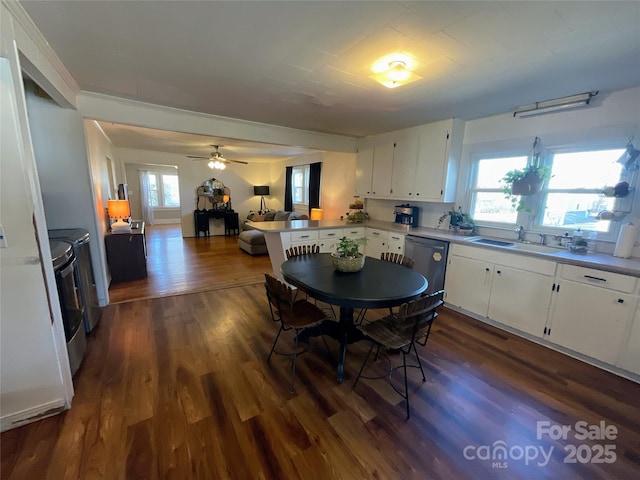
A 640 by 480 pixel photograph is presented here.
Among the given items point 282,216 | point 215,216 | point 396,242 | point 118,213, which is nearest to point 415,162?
point 396,242

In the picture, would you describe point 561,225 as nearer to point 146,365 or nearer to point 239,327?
point 239,327

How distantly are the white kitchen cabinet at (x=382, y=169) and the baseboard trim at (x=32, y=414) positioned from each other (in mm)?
4221

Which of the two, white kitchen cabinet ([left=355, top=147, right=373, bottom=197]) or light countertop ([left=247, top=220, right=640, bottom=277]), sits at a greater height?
white kitchen cabinet ([left=355, top=147, right=373, bottom=197])

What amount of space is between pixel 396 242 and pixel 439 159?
1276 millimetres

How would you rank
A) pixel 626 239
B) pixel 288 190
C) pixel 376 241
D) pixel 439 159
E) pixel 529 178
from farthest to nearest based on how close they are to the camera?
pixel 288 190, pixel 376 241, pixel 439 159, pixel 529 178, pixel 626 239

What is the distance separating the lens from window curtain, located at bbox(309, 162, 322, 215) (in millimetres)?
6361

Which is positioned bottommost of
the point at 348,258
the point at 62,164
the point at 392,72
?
the point at 348,258

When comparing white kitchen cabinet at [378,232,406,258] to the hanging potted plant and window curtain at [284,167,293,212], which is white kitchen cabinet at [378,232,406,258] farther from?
window curtain at [284,167,293,212]

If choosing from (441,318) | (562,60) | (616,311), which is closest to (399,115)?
(562,60)

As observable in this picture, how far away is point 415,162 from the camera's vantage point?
388 centimetres

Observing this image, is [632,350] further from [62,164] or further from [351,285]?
[62,164]

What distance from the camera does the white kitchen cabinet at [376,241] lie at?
4.18m

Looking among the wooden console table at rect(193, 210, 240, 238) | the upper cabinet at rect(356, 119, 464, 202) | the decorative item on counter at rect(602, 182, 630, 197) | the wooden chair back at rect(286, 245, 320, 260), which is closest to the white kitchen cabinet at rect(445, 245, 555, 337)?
the decorative item on counter at rect(602, 182, 630, 197)

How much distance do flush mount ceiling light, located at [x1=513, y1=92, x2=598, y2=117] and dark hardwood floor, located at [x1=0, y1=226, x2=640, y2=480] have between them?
93.2 inches
